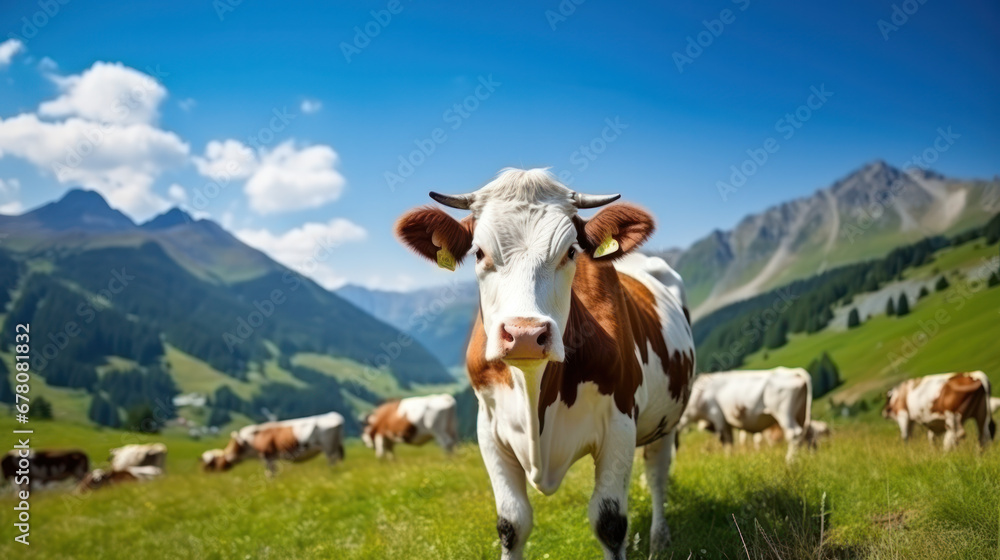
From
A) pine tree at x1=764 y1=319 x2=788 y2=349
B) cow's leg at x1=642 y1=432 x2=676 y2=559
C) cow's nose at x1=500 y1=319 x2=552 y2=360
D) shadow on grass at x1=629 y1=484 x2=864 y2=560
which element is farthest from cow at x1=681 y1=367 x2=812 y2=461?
pine tree at x1=764 y1=319 x2=788 y2=349

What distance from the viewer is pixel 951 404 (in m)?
15.5

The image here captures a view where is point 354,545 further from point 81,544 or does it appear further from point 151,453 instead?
point 151,453

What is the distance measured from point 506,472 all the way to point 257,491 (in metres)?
10.8

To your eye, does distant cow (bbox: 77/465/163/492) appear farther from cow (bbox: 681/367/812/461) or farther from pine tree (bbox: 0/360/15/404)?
pine tree (bbox: 0/360/15/404)

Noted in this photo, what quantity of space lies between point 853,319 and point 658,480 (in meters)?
96.2

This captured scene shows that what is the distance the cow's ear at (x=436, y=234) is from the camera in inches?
165

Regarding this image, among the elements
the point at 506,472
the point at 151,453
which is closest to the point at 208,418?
the point at 151,453

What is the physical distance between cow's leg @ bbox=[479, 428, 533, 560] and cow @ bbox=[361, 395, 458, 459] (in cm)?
2057

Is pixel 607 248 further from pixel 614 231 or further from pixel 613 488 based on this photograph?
pixel 613 488

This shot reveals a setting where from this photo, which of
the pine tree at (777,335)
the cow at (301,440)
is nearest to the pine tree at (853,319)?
the pine tree at (777,335)

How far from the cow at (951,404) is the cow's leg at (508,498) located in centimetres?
1356

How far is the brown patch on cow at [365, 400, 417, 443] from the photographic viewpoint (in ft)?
82.0

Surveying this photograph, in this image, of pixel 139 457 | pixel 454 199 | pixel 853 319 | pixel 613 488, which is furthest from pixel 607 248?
pixel 853 319

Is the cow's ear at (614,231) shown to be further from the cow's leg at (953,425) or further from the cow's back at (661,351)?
the cow's leg at (953,425)
